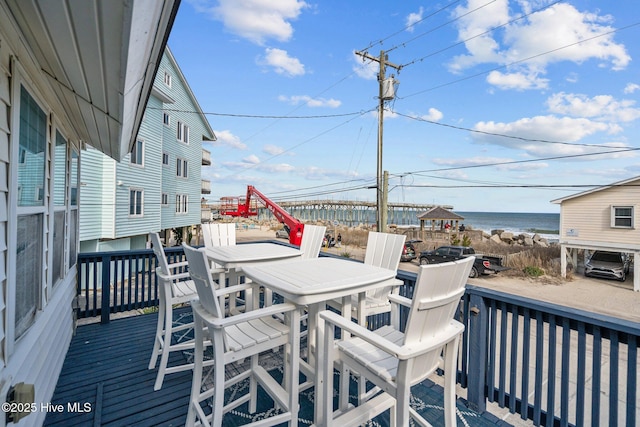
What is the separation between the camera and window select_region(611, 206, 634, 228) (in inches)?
474

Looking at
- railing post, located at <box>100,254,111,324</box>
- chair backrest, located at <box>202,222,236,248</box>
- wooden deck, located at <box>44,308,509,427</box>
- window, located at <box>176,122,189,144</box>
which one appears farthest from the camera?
window, located at <box>176,122,189,144</box>

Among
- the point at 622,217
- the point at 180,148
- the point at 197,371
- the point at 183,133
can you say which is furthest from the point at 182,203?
the point at 622,217

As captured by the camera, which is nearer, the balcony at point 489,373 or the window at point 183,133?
the balcony at point 489,373

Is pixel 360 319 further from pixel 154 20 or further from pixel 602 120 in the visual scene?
pixel 602 120

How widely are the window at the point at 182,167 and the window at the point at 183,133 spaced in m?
1.01

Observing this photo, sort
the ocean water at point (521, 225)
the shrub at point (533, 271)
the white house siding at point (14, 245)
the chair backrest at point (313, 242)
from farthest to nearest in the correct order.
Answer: the ocean water at point (521, 225) → the shrub at point (533, 271) → the chair backrest at point (313, 242) → the white house siding at point (14, 245)

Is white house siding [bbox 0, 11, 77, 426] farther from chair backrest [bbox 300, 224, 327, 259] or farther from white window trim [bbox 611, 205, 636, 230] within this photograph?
white window trim [bbox 611, 205, 636, 230]

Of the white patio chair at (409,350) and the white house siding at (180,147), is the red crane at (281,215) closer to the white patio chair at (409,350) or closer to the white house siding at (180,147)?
the white house siding at (180,147)

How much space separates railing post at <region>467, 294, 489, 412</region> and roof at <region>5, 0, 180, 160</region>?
A: 101 inches

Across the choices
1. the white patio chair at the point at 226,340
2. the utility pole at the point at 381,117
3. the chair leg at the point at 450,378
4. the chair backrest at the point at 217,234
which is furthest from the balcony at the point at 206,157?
the chair leg at the point at 450,378

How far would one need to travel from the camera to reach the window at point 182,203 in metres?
15.2

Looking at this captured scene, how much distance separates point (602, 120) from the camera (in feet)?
53.0

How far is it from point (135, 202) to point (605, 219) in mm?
19284

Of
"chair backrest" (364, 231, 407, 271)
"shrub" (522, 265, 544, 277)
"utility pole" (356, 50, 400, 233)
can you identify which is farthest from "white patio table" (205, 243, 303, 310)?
"shrub" (522, 265, 544, 277)
